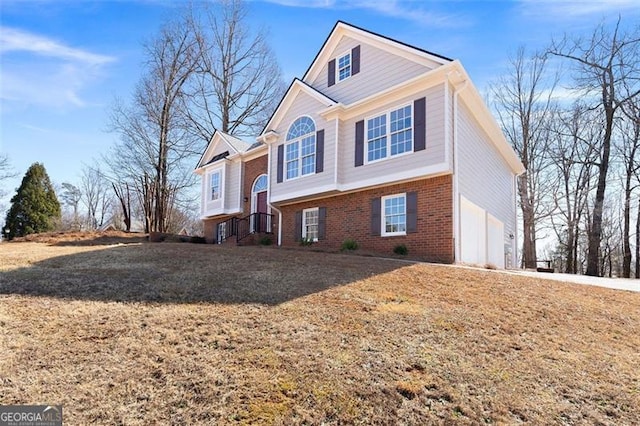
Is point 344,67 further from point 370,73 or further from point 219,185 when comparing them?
point 219,185

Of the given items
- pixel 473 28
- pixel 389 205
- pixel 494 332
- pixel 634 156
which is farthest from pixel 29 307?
pixel 634 156

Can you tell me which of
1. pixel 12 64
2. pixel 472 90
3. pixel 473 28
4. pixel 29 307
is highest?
pixel 473 28

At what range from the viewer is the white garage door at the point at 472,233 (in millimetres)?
11398

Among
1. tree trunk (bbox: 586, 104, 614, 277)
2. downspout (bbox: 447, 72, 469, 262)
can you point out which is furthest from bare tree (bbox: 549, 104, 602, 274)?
downspout (bbox: 447, 72, 469, 262)

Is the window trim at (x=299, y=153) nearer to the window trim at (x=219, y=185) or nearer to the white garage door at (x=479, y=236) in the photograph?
the white garage door at (x=479, y=236)

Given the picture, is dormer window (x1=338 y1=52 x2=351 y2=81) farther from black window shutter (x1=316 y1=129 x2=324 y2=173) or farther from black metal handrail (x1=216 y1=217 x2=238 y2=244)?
black metal handrail (x1=216 y1=217 x2=238 y2=244)

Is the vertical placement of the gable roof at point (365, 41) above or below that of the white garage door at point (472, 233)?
above

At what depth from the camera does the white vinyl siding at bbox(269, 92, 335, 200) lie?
13.4 m

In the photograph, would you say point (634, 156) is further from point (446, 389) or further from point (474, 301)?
point (446, 389)

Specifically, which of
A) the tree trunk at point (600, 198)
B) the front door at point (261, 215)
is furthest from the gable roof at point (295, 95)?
the tree trunk at point (600, 198)

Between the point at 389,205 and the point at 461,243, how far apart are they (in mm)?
2467

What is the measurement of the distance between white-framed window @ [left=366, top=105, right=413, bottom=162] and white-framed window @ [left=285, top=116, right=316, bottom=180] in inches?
94.9

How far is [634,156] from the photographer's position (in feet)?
74.7

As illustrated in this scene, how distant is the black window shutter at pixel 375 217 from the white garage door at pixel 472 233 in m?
2.51
